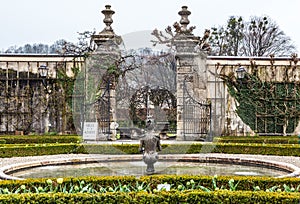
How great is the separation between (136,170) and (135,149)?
3.28 meters

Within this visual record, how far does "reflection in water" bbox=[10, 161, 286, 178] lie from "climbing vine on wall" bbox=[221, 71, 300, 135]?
9436 mm

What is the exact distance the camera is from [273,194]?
5422 mm

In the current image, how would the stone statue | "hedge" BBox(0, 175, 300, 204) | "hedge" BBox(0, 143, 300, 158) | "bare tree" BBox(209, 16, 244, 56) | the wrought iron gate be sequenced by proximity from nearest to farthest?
"hedge" BBox(0, 175, 300, 204) → the stone statue → "hedge" BBox(0, 143, 300, 158) → the wrought iron gate → "bare tree" BBox(209, 16, 244, 56)

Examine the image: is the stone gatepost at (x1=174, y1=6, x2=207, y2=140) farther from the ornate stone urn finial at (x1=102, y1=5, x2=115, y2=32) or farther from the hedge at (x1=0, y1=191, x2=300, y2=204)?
the hedge at (x1=0, y1=191, x2=300, y2=204)

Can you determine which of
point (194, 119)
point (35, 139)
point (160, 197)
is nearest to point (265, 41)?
point (194, 119)

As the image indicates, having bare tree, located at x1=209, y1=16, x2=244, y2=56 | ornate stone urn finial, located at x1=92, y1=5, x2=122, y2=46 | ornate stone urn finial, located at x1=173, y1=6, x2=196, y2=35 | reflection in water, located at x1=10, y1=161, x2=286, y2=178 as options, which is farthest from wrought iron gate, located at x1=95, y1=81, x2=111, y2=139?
bare tree, located at x1=209, y1=16, x2=244, y2=56

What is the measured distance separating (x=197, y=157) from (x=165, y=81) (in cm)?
1071

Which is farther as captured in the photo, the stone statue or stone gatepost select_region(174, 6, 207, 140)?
stone gatepost select_region(174, 6, 207, 140)

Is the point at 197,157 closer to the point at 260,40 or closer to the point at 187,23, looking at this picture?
the point at 187,23

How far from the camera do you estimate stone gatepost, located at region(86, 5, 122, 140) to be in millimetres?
18875

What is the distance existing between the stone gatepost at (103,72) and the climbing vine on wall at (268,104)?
5438mm

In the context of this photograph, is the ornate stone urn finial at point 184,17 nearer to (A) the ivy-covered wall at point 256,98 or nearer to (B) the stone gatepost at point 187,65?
(B) the stone gatepost at point 187,65

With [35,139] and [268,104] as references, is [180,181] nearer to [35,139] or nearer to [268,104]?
[35,139]

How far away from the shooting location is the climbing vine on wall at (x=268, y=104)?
2006cm
